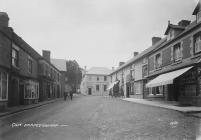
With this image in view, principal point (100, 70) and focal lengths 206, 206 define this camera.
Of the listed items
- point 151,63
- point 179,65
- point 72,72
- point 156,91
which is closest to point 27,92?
point 156,91

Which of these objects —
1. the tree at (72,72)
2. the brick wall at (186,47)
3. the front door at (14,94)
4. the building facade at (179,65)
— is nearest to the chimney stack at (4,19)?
the front door at (14,94)

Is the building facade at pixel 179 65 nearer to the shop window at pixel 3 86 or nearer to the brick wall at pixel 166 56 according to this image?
the brick wall at pixel 166 56

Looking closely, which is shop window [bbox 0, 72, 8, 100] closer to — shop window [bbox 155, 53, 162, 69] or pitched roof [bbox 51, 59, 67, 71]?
shop window [bbox 155, 53, 162, 69]

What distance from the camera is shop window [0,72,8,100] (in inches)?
577

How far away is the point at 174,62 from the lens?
1938cm

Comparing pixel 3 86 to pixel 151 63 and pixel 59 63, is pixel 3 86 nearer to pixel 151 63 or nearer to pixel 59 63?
pixel 151 63

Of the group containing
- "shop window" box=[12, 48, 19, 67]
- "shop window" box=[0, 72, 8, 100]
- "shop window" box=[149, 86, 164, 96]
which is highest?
"shop window" box=[12, 48, 19, 67]

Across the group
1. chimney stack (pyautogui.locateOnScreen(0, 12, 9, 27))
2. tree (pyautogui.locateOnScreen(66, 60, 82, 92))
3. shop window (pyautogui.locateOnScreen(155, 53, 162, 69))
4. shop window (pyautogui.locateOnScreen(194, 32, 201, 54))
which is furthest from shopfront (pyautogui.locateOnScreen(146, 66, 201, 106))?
tree (pyautogui.locateOnScreen(66, 60, 82, 92))

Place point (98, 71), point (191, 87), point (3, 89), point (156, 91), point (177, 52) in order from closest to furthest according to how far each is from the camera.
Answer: point (3, 89), point (191, 87), point (177, 52), point (156, 91), point (98, 71)

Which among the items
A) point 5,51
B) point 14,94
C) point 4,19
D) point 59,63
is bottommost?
point 14,94

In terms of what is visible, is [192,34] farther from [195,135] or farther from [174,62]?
[195,135]

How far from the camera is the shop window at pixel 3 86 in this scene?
14651mm

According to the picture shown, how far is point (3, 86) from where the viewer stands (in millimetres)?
15055

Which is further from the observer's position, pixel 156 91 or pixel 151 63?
pixel 151 63
